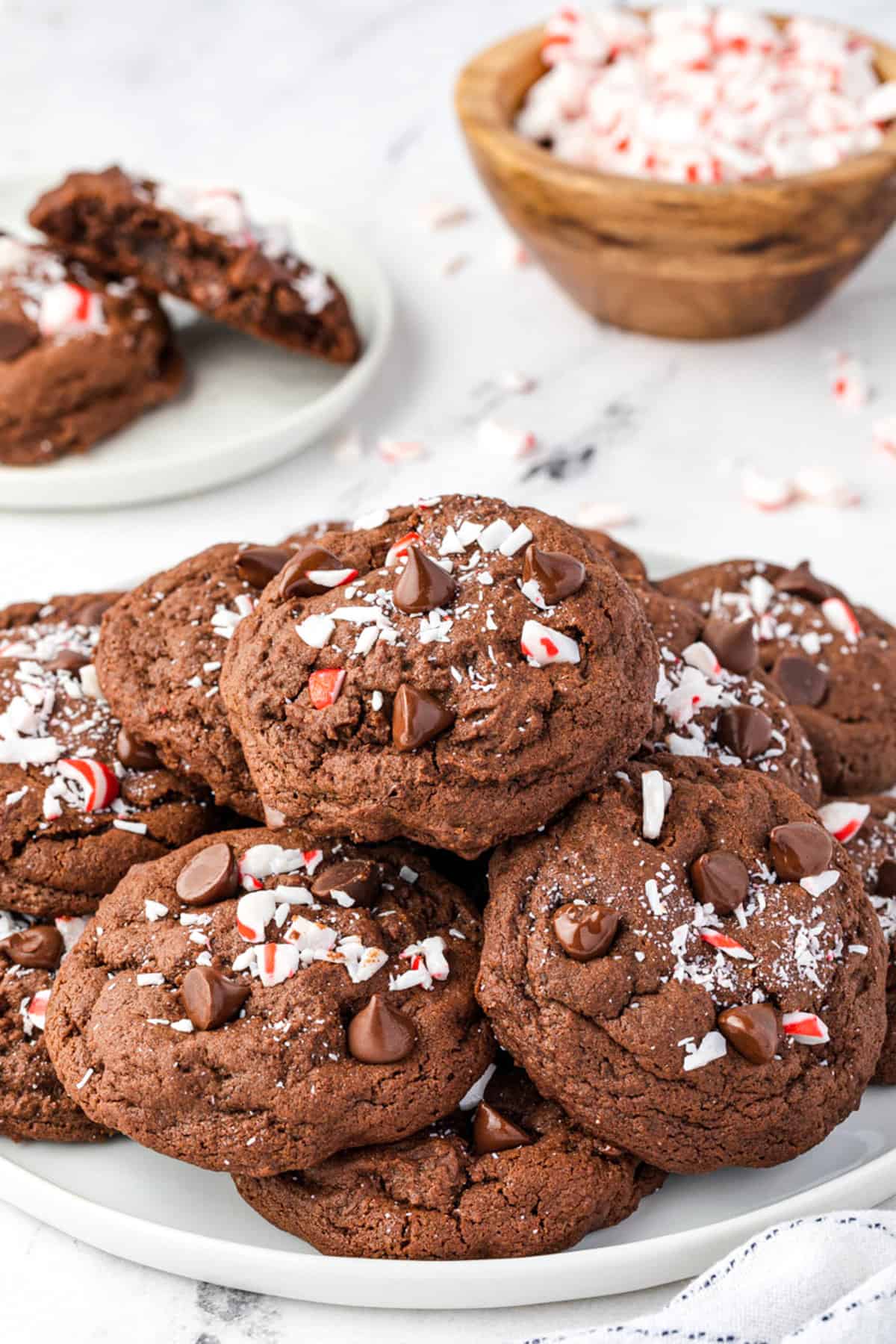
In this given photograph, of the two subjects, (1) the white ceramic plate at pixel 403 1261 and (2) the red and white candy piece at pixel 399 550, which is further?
(2) the red and white candy piece at pixel 399 550

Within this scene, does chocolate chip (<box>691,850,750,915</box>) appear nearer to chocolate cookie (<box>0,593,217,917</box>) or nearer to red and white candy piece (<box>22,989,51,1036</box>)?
chocolate cookie (<box>0,593,217,917</box>)

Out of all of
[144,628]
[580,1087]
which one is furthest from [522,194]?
[580,1087]

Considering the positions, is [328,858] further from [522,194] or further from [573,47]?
[573,47]

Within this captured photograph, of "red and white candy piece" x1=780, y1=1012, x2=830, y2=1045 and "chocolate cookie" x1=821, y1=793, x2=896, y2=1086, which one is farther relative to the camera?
"chocolate cookie" x1=821, y1=793, x2=896, y2=1086

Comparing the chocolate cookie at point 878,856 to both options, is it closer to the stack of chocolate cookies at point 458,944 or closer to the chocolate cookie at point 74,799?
the stack of chocolate cookies at point 458,944

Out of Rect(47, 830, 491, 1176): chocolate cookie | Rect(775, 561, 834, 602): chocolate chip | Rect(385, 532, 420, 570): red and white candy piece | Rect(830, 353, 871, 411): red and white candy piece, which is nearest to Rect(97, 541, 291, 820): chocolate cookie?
Rect(47, 830, 491, 1176): chocolate cookie

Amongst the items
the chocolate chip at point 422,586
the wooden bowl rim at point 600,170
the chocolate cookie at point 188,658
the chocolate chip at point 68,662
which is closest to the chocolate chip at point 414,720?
the chocolate chip at point 422,586

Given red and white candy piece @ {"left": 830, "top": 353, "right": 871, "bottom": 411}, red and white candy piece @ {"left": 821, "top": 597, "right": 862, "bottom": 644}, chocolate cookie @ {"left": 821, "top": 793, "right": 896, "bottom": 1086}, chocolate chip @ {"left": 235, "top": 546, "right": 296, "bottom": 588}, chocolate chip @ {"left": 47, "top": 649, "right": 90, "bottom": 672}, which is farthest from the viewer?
red and white candy piece @ {"left": 830, "top": 353, "right": 871, "bottom": 411}
